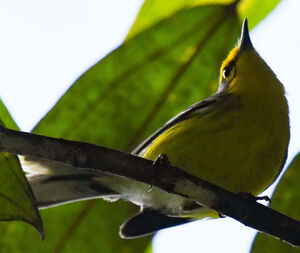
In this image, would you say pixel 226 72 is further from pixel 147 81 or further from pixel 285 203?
pixel 285 203

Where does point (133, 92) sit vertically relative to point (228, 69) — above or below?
below

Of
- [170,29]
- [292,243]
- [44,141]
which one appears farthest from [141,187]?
[44,141]

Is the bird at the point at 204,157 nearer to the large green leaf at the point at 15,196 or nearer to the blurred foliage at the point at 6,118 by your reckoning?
the blurred foliage at the point at 6,118

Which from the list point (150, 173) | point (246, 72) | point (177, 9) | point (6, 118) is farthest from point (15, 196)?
point (246, 72)

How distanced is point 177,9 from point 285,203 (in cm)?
86

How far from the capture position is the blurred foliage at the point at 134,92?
2.09 m

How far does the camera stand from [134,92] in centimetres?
225

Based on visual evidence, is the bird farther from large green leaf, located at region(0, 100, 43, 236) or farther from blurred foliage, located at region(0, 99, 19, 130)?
large green leaf, located at region(0, 100, 43, 236)

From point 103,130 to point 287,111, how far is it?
118 cm

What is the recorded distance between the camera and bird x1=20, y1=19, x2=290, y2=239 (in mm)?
2730

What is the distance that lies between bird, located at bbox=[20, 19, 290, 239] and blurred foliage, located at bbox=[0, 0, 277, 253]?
0.25m

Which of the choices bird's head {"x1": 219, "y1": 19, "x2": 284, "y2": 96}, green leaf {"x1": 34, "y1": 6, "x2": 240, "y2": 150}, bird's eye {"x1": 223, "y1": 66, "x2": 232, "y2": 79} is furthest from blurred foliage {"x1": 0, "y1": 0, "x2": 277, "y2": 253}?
bird's eye {"x1": 223, "y1": 66, "x2": 232, "y2": 79}

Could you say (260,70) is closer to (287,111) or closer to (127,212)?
(287,111)

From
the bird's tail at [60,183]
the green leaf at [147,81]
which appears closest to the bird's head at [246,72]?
the green leaf at [147,81]
